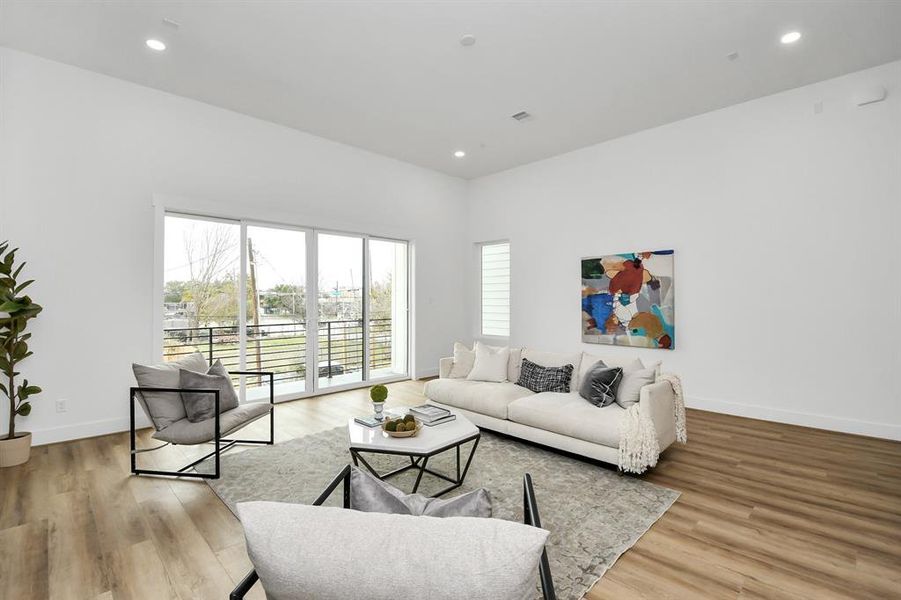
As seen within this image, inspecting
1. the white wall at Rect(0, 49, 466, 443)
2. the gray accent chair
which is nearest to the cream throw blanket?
the gray accent chair

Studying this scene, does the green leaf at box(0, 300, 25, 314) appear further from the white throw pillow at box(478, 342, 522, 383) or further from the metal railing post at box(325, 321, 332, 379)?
the white throw pillow at box(478, 342, 522, 383)

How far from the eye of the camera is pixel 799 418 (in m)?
4.32

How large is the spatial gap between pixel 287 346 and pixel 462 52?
3916 millimetres

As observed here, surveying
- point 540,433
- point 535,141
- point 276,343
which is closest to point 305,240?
point 276,343

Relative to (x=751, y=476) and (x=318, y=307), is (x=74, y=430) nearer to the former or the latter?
(x=318, y=307)

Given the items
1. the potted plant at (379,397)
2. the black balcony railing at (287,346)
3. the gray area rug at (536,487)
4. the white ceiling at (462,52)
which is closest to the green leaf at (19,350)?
the black balcony railing at (287,346)

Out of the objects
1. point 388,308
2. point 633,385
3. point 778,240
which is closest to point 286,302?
point 388,308

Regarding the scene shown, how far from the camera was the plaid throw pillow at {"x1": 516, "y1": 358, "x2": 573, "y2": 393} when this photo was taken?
13.1 ft

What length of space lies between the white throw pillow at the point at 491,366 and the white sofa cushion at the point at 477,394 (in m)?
0.07

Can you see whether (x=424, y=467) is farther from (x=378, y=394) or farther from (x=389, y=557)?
(x=389, y=557)

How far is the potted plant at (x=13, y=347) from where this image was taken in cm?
328

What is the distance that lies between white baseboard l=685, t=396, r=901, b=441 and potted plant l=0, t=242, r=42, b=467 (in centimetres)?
649

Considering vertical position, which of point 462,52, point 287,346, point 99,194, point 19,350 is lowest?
point 287,346

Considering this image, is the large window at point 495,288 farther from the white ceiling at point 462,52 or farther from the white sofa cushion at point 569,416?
the white sofa cushion at point 569,416
